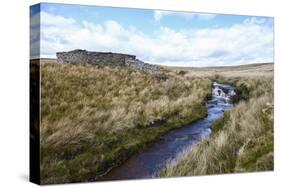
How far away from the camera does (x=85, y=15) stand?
29.7ft

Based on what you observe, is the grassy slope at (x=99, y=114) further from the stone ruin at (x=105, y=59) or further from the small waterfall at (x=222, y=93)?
the small waterfall at (x=222, y=93)

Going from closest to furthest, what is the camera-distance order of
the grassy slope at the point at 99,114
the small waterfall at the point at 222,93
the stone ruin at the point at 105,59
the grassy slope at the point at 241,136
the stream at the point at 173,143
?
the grassy slope at the point at 99,114 < the stone ruin at the point at 105,59 < the stream at the point at 173,143 < the grassy slope at the point at 241,136 < the small waterfall at the point at 222,93

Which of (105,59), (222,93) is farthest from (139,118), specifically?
(222,93)

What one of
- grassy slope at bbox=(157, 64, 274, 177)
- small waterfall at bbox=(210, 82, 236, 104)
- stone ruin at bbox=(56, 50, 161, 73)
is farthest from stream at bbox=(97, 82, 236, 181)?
stone ruin at bbox=(56, 50, 161, 73)

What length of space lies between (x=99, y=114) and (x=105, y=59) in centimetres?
86

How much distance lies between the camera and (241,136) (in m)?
10.2

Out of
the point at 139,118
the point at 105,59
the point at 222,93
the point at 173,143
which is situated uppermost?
the point at 105,59

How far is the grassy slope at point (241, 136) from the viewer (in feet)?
32.2

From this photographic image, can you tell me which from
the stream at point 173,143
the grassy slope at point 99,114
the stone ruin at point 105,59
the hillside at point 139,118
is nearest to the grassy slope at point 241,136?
the hillside at point 139,118

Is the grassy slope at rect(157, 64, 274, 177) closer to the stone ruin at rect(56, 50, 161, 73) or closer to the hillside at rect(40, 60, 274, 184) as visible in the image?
the hillside at rect(40, 60, 274, 184)

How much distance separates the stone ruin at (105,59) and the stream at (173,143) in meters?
1.13

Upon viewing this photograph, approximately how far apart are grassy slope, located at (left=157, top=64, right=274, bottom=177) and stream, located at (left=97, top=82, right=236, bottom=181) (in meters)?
0.12

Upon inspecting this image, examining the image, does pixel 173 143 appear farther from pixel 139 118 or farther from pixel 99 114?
pixel 99 114

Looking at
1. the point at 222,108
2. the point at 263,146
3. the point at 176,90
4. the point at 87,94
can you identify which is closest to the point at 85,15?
the point at 87,94
